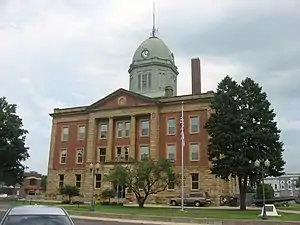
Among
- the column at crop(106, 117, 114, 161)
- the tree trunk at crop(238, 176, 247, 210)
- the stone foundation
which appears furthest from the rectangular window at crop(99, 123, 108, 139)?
the tree trunk at crop(238, 176, 247, 210)

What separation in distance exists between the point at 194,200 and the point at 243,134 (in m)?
14.4

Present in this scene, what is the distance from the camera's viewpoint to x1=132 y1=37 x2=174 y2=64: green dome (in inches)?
2822

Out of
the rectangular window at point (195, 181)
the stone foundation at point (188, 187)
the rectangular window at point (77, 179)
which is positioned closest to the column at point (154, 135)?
the stone foundation at point (188, 187)

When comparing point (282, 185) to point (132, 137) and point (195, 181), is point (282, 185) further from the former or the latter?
point (132, 137)

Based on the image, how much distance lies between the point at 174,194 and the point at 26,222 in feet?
163

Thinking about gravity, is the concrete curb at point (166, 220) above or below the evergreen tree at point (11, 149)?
below

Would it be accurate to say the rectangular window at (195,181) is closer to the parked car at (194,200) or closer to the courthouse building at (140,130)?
the courthouse building at (140,130)

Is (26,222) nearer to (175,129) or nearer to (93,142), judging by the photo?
(175,129)

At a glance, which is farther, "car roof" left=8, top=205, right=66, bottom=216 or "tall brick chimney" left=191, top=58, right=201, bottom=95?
"tall brick chimney" left=191, top=58, right=201, bottom=95

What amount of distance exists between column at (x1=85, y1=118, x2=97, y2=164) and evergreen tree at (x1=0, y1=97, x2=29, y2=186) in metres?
10.7

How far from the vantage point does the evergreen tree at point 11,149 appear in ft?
214

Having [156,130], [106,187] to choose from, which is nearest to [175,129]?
[156,130]

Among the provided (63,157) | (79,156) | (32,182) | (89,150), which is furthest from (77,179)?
(32,182)

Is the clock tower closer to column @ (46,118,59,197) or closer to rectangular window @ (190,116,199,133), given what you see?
rectangular window @ (190,116,199,133)
